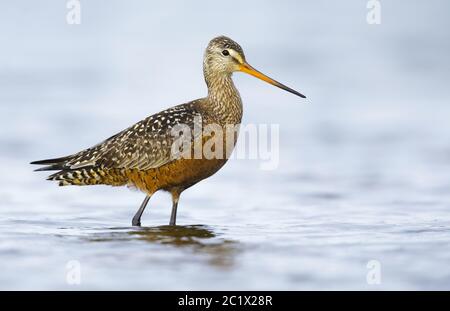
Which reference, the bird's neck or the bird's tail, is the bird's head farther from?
the bird's tail

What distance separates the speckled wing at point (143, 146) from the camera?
34.1 feet

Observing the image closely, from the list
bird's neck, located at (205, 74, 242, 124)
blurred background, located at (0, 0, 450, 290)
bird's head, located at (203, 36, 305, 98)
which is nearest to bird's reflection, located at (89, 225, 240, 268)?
blurred background, located at (0, 0, 450, 290)

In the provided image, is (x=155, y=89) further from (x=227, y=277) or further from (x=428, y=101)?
(x=227, y=277)

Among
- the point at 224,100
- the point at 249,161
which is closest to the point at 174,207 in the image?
the point at 224,100

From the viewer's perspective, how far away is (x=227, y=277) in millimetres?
8117

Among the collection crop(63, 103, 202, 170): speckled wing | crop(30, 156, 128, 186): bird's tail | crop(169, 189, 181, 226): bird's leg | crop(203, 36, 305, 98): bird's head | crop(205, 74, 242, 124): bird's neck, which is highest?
crop(203, 36, 305, 98): bird's head

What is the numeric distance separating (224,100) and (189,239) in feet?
5.88

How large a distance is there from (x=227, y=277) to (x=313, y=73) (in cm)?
1358

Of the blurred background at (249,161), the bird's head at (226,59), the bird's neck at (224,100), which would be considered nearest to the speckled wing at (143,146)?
the bird's neck at (224,100)

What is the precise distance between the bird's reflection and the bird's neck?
125 cm

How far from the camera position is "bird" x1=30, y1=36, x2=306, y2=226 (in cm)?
1033

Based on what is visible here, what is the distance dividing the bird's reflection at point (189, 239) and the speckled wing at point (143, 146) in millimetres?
748

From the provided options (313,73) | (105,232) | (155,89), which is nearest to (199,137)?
(105,232)

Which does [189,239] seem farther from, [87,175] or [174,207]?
[87,175]
